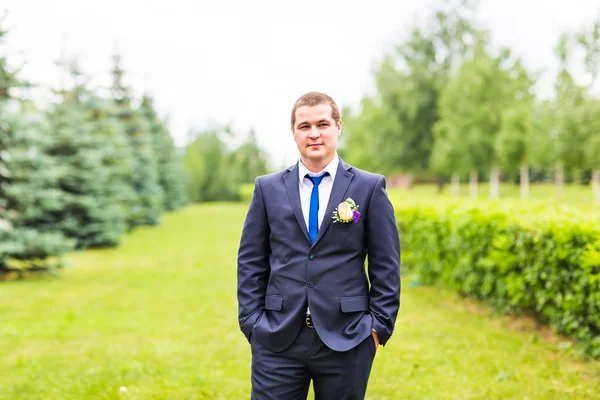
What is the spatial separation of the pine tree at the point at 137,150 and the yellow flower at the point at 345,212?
81.7 ft

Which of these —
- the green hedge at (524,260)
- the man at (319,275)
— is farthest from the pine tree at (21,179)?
the man at (319,275)

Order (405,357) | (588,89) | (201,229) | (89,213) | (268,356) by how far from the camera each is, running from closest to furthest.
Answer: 1. (268,356)
2. (405,357)
3. (89,213)
4. (588,89)
5. (201,229)

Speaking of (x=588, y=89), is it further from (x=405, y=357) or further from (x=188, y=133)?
(x=188, y=133)

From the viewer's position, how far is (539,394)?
530cm

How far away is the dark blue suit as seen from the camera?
2.84 metres

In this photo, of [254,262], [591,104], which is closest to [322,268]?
[254,262]

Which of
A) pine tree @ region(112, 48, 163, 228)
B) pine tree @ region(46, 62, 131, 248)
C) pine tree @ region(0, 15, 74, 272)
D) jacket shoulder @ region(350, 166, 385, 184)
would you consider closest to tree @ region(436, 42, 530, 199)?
pine tree @ region(112, 48, 163, 228)

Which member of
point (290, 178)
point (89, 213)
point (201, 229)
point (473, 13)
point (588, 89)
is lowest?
point (201, 229)

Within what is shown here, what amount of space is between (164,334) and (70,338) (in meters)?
1.22

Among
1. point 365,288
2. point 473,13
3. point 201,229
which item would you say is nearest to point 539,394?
point 365,288

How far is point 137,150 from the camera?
2758cm

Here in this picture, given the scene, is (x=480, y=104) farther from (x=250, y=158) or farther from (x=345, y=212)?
(x=250, y=158)

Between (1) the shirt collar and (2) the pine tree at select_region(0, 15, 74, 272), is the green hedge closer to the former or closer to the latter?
(1) the shirt collar

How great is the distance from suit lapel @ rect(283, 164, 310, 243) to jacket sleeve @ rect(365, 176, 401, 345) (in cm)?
35
